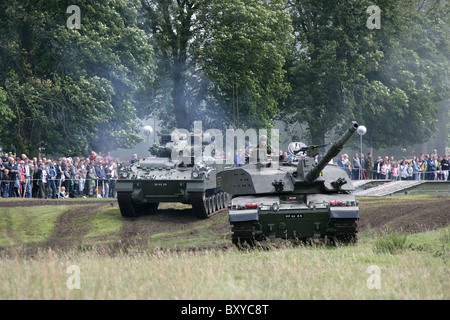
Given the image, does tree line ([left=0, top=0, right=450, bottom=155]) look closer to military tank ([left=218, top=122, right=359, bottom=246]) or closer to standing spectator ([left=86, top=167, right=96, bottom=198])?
standing spectator ([left=86, top=167, right=96, bottom=198])

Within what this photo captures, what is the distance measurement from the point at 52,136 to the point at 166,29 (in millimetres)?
8274

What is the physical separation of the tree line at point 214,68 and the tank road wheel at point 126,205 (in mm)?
5639

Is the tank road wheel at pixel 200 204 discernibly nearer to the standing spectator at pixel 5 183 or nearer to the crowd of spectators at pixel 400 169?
the standing spectator at pixel 5 183

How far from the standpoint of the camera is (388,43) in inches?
1670

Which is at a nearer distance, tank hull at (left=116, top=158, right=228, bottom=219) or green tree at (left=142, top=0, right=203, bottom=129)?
tank hull at (left=116, top=158, right=228, bottom=219)

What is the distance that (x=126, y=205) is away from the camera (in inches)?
848

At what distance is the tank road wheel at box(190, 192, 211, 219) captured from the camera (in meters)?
21.2

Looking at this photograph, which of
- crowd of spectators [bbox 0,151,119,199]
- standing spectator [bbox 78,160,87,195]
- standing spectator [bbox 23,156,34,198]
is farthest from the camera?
standing spectator [bbox 78,160,87,195]

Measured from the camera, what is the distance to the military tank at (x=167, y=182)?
2117 cm

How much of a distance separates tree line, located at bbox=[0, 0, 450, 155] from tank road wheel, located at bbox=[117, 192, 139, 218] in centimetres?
564

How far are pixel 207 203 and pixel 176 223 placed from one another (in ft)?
5.38

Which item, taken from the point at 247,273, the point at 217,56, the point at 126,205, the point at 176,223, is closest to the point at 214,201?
the point at 176,223

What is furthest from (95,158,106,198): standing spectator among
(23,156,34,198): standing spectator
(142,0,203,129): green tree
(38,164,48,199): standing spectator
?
(142,0,203,129): green tree
